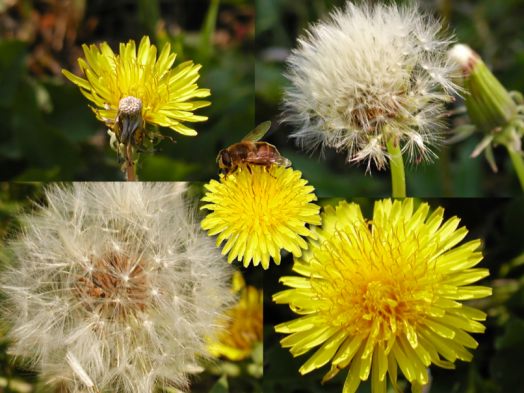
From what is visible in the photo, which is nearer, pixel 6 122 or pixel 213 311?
pixel 213 311

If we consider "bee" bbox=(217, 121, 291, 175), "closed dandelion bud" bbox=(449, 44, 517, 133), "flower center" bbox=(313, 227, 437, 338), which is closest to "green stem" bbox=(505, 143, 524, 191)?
"closed dandelion bud" bbox=(449, 44, 517, 133)

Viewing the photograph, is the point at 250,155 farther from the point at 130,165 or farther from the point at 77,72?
the point at 77,72

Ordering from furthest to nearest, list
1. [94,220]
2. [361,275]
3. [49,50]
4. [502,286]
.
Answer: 1. [49,50]
2. [502,286]
3. [94,220]
4. [361,275]

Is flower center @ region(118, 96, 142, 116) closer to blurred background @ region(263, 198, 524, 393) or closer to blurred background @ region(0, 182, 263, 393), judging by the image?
blurred background @ region(0, 182, 263, 393)

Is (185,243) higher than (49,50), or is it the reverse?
(49,50)

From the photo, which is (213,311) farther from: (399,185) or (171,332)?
(399,185)

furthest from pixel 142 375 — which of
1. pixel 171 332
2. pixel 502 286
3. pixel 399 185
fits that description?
pixel 502 286

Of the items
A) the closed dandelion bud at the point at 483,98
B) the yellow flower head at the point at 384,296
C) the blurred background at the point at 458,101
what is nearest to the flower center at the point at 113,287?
the yellow flower head at the point at 384,296
